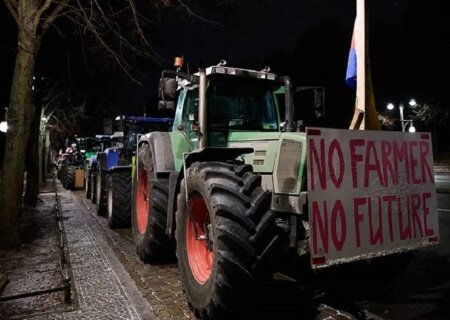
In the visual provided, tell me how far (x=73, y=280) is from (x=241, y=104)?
135 inches

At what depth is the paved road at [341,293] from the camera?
468 centimetres

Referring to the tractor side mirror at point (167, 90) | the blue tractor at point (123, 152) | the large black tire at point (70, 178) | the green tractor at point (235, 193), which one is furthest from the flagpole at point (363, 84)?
the large black tire at point (70, 178)

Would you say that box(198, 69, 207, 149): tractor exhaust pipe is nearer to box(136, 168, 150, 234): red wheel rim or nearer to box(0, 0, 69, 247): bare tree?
box(136, 168, 150, 234): red wheel rim

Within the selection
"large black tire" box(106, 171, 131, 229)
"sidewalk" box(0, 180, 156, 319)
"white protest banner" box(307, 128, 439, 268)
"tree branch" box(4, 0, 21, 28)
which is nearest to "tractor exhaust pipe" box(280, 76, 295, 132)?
"white protest banner" box(307, 128, 439, 268)

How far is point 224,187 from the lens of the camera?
167 inches

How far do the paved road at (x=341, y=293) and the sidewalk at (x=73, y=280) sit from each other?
0.86ft

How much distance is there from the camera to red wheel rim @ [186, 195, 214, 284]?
16.5ft

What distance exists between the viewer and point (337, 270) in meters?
6.02

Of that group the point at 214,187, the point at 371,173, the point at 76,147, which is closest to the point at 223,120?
the point at 214,187

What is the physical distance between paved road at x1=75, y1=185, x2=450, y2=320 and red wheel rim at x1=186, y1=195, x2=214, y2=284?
20.8 inches

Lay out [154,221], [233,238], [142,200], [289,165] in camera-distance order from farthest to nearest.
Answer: [142,200], [154,221], [289,165], [233,238]

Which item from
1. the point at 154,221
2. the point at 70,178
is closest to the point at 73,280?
the point at 154,221

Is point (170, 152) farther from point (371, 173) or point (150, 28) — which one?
point (150, 28)

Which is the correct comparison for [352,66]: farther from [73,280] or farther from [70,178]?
[70,178]
